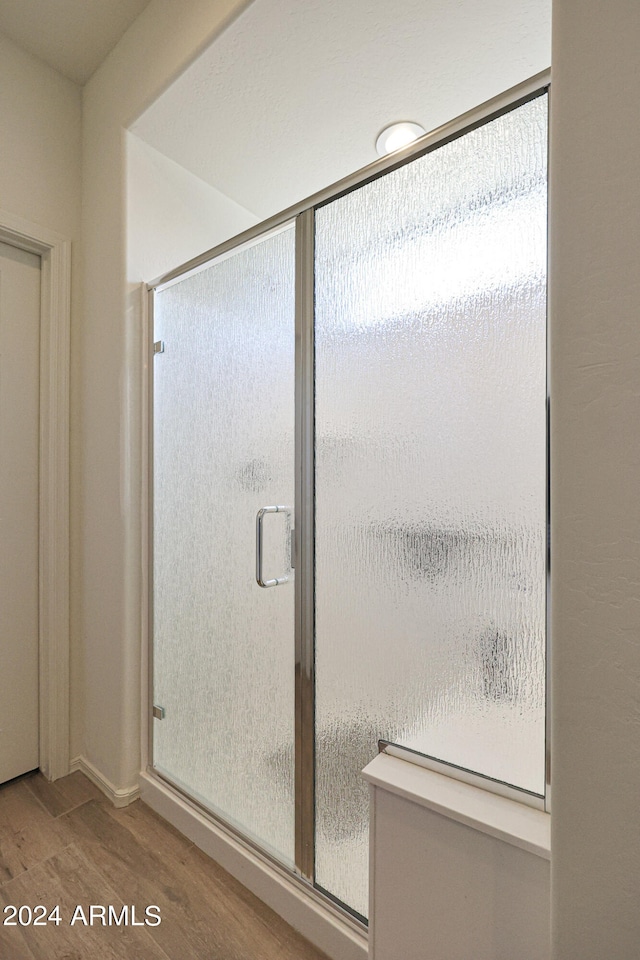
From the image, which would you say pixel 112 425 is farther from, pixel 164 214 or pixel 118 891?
pixel 118 891

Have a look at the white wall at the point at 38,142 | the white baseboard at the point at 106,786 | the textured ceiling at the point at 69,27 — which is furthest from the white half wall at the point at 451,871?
the textured ceiling at the point at 69,27

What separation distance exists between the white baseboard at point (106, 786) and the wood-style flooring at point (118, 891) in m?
0.03

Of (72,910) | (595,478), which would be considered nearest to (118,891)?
(72,910)

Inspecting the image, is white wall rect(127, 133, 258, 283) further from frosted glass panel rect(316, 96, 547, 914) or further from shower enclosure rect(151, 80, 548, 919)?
frosted glass panel rect(316, 96, 547, 914)

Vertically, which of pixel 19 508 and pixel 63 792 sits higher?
pixel 19 508

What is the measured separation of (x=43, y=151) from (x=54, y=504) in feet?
4.36

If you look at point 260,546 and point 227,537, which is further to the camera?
point 227,537

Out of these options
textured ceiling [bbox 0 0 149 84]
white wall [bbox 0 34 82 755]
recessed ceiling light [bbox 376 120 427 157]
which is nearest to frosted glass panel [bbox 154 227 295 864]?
white wall [bbox 0 34 82 755]

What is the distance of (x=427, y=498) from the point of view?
1.09 meters

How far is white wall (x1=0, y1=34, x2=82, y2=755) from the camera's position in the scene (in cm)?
182

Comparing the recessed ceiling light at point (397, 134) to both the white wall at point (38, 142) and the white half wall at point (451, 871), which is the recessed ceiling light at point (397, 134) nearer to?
the white wall at point (38, 142)

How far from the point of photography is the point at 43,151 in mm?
1912

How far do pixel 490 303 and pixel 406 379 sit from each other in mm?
227

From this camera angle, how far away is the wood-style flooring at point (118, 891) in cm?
126
